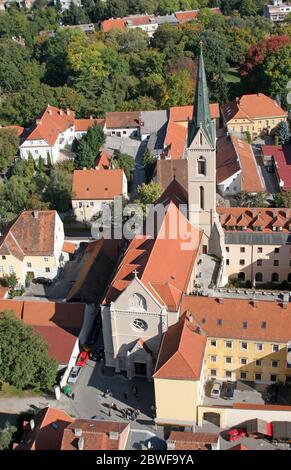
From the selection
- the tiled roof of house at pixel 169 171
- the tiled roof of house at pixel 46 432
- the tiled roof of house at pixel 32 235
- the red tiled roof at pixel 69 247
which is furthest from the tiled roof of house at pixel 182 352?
the tiled roof of house at pixel 169 171

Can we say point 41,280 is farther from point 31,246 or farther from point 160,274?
point 160,274

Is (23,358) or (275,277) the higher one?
(23,358)

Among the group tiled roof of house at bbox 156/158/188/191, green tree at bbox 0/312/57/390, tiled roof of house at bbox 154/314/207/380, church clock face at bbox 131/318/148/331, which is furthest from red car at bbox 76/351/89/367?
tiled roof of house at bbox 156/158/188/191

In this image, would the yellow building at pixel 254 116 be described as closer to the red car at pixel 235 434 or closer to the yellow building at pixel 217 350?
the yellow building at pixel 217 350

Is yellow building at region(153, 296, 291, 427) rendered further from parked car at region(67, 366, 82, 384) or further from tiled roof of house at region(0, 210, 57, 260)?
tiled roof of house at region(0, 210, 57, 260)

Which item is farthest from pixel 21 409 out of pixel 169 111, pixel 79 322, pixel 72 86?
pixel 72 86

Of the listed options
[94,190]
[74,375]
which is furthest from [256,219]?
[74,375]
